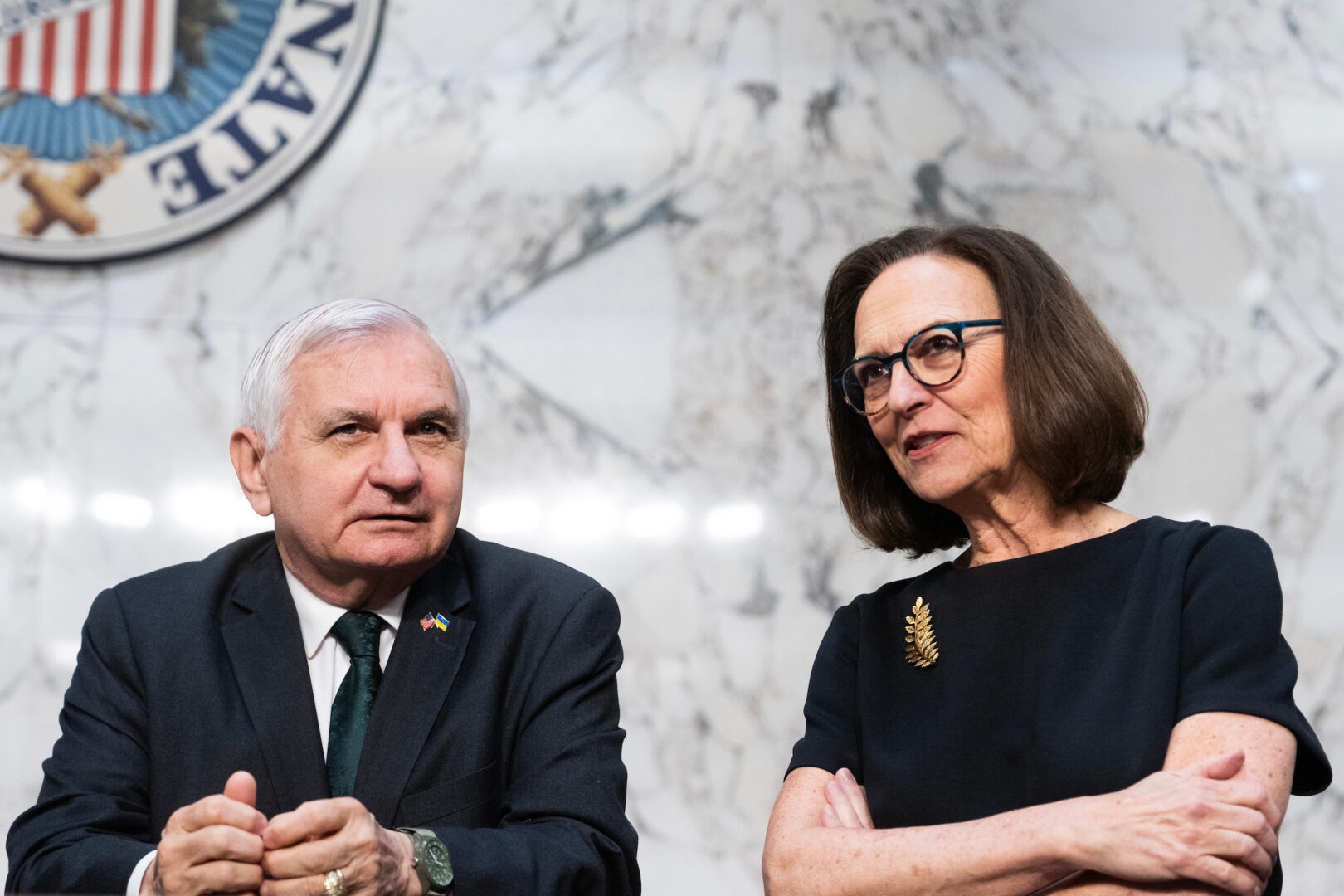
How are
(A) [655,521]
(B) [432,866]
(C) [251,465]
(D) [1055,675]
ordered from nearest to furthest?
(B) [432,866] → (D) [1055,675] → (C) [251,465] → (A) [655,521]

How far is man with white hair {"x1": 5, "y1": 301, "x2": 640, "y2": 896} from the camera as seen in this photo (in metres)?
1.80

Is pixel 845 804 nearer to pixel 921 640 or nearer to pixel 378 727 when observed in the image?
pixel 921 640

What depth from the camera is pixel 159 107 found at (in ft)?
10.8

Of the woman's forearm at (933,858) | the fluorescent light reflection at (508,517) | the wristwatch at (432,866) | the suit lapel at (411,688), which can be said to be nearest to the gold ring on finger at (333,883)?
the wristwatch at (432,866)

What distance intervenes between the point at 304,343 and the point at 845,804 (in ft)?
3.34

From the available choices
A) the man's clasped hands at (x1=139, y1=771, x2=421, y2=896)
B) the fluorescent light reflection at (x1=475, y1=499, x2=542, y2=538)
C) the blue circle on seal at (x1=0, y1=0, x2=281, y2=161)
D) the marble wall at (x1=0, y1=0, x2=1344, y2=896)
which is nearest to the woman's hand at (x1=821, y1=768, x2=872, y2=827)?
the man's clasped hands at (x1=139, y1=771, x2=421, y2=896)

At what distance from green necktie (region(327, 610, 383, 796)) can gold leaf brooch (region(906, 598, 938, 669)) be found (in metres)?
0.79

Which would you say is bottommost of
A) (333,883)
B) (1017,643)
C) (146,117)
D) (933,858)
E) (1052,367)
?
(933,858)

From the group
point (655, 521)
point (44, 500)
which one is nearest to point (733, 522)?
point (655, 521)

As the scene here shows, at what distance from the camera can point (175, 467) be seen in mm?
3256

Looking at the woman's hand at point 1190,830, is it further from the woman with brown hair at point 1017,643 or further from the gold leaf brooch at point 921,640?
the gold leaf brooch at point 921,640

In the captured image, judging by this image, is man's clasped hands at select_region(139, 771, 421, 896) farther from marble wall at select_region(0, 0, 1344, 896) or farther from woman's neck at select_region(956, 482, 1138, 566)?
marble wall at select_region(0, 0, 1344, 896)

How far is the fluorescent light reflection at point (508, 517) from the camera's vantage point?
3279mm

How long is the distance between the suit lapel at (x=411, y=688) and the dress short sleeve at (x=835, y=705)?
1.75 ft
